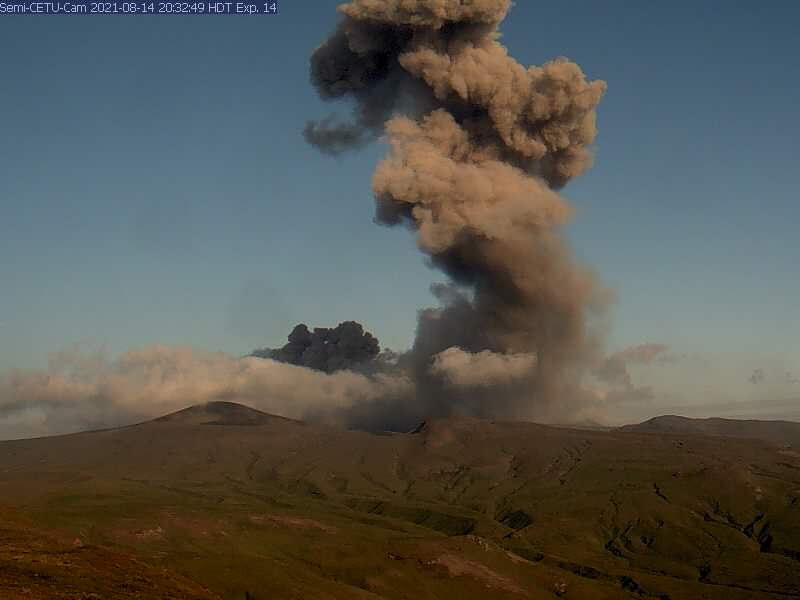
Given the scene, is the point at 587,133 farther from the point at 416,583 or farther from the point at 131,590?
the point at 131,590

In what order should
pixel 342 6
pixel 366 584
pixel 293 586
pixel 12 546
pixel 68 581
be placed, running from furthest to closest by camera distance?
pixel 342 6, pixel 366 584, pixel 293 586, pixel 12 546, pixel 68 581

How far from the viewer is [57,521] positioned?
186625mm

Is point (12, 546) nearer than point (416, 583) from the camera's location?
Yes

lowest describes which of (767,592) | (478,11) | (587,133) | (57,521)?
(767,592)

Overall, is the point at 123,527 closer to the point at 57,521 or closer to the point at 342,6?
the point at 57,521

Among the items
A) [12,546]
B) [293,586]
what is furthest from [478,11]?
[12,546]

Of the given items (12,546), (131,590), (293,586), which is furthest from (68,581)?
(293,586)

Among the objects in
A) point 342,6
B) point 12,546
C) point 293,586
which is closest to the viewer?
point 12,546

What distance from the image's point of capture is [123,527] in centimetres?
19250

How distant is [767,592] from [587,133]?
4764 inches

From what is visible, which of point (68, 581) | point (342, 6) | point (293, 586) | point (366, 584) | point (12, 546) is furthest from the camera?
point (342, 6)

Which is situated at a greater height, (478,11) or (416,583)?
(478,11)

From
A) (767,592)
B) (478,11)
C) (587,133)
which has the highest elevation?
(478,11)

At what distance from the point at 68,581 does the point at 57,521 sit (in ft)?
374
